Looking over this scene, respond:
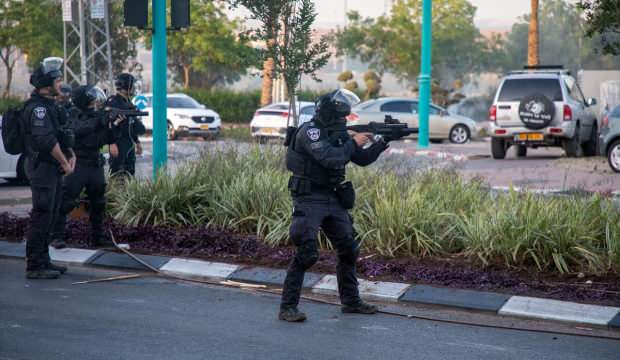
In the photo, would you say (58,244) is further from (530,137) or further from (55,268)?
(530,137)

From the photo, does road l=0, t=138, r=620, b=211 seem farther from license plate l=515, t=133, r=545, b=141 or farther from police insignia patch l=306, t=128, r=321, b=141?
police insignia patch l=306, t=128, r=321, b=141

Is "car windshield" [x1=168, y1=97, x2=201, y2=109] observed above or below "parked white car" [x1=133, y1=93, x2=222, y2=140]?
above

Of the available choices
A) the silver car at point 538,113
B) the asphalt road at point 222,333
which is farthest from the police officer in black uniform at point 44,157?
the silver car at point 538,113

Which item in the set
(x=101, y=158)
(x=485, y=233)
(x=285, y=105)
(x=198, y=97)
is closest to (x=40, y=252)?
(x=101, y=158)

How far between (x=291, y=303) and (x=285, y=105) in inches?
958

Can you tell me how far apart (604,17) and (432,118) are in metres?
21.5

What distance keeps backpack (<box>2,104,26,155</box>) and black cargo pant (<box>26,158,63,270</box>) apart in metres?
0.19

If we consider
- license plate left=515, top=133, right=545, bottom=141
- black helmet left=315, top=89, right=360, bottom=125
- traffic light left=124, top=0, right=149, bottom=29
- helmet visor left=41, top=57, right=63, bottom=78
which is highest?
traffic light left=124, top=0, right=149, bottom=29

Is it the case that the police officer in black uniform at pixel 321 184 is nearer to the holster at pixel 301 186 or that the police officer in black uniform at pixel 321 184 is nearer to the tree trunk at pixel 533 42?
the holster at pixel 301 186

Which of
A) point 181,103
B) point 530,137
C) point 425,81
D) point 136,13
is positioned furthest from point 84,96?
point 181,103

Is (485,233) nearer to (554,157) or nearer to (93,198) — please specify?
(93,198)

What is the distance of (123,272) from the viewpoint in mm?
9414

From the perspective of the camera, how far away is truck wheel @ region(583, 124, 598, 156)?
23453 mm

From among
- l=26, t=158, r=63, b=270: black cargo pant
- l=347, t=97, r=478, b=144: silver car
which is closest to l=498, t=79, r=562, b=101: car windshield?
l=347, t=97, r=478, b=144: silver car
